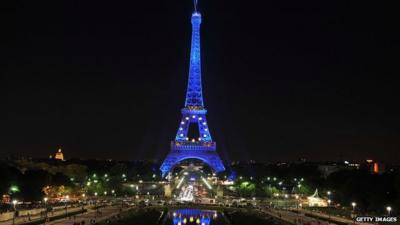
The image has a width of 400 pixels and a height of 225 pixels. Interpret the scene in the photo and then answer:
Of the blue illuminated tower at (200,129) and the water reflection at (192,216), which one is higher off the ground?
the blue illuminated tower at (200,129)

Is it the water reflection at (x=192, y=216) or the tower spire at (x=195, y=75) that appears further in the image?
the tower spire at (x=195, y=75)

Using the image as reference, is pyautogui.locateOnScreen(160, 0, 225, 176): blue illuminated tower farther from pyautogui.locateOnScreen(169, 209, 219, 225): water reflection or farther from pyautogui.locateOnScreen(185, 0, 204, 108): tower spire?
pyautogui.locateOnScreen(169, 209, 219, 225): water reflection

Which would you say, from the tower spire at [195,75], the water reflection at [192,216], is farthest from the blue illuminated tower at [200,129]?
the water reflection at [192,216]

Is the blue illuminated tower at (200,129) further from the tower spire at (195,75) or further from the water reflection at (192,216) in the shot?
the water reflection at (192,216)

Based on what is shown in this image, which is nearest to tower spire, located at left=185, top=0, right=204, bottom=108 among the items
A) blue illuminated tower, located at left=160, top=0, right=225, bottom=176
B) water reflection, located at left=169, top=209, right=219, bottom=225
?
blue illuminated tower, located at left=160, top=0, right=225, bottom=176

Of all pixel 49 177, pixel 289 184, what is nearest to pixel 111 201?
pixel 49 177

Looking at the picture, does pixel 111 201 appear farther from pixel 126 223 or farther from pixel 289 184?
pixel 289 184

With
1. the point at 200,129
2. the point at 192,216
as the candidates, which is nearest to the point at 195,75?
the point at 200,129
